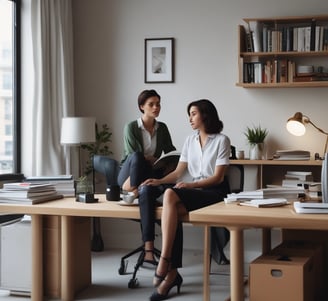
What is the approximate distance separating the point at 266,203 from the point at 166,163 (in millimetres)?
1612

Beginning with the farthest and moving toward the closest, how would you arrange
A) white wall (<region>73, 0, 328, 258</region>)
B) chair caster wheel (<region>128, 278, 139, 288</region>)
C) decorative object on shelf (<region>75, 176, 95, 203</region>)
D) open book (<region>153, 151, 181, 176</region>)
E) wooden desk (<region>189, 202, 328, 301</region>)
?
white wall (<region>73, 0, 328, 258</region>), open book (<region>153, 151, 181, 176</region>), chair caster wheel (<region>128, 278, 139, 288</region>), decorative object on shelf (<region>75, 176, 95, 203</region>), wooden desk (<region>189, 202, 328, 301</region>)

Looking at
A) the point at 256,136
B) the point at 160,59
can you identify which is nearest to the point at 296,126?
the point at 256,136

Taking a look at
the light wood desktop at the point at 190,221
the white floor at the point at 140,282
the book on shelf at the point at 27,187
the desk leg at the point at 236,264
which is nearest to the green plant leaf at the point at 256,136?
the white floor at the point at 140,282

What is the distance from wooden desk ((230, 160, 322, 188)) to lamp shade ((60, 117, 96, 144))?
1.25m

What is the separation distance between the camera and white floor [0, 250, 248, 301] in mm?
3686

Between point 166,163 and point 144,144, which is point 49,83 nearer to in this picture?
point 144,144

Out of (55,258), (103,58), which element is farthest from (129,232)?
(55,258)

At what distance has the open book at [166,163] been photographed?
439 cm

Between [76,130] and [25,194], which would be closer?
[25,194]

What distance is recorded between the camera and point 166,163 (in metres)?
4.44

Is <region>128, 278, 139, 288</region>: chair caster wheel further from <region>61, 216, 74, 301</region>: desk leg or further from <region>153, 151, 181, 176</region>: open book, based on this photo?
<region>153, 151, 181, 176</region>: open book

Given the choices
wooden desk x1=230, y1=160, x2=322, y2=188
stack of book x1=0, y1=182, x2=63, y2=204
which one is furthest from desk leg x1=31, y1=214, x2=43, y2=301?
wooden desk x1=230, y1=160, x2=322, y2=188

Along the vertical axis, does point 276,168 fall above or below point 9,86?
below

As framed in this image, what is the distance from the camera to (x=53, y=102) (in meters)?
5.31
